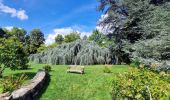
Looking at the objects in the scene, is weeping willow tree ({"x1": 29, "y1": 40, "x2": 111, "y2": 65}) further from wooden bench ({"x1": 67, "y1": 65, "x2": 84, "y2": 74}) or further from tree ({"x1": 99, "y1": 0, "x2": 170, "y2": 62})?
wooden bench ({"x1": 67, "y1": 65, "x2": 84, "y2": 74})

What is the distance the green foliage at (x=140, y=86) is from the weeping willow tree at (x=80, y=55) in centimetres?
1449

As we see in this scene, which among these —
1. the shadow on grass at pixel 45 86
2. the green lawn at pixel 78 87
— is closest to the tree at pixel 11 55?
the green lawn at pixel 78 87

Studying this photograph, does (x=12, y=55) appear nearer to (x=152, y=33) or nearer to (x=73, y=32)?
(x=152, y=33)

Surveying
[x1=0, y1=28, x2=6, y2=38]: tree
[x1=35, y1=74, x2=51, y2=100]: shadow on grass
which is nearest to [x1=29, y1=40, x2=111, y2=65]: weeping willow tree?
[x1=35, y1=74, x2=51, y2=100]: shadow on grass

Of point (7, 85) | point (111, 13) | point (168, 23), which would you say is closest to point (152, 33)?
point (168, 23)

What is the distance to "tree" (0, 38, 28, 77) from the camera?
1644cm

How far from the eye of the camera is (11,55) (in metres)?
16.5

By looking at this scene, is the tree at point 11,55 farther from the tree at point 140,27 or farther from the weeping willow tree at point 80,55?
the tree at point 140,27

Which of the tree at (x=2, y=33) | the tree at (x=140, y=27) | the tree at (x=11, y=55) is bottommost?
the tree at (x=11, y=55)

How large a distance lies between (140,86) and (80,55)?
16153 millimetres

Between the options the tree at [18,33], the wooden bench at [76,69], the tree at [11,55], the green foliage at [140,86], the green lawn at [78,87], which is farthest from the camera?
the tree at [18,33]

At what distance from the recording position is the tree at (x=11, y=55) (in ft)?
53.9

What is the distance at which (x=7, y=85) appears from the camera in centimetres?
1227

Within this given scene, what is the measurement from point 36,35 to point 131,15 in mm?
56193
